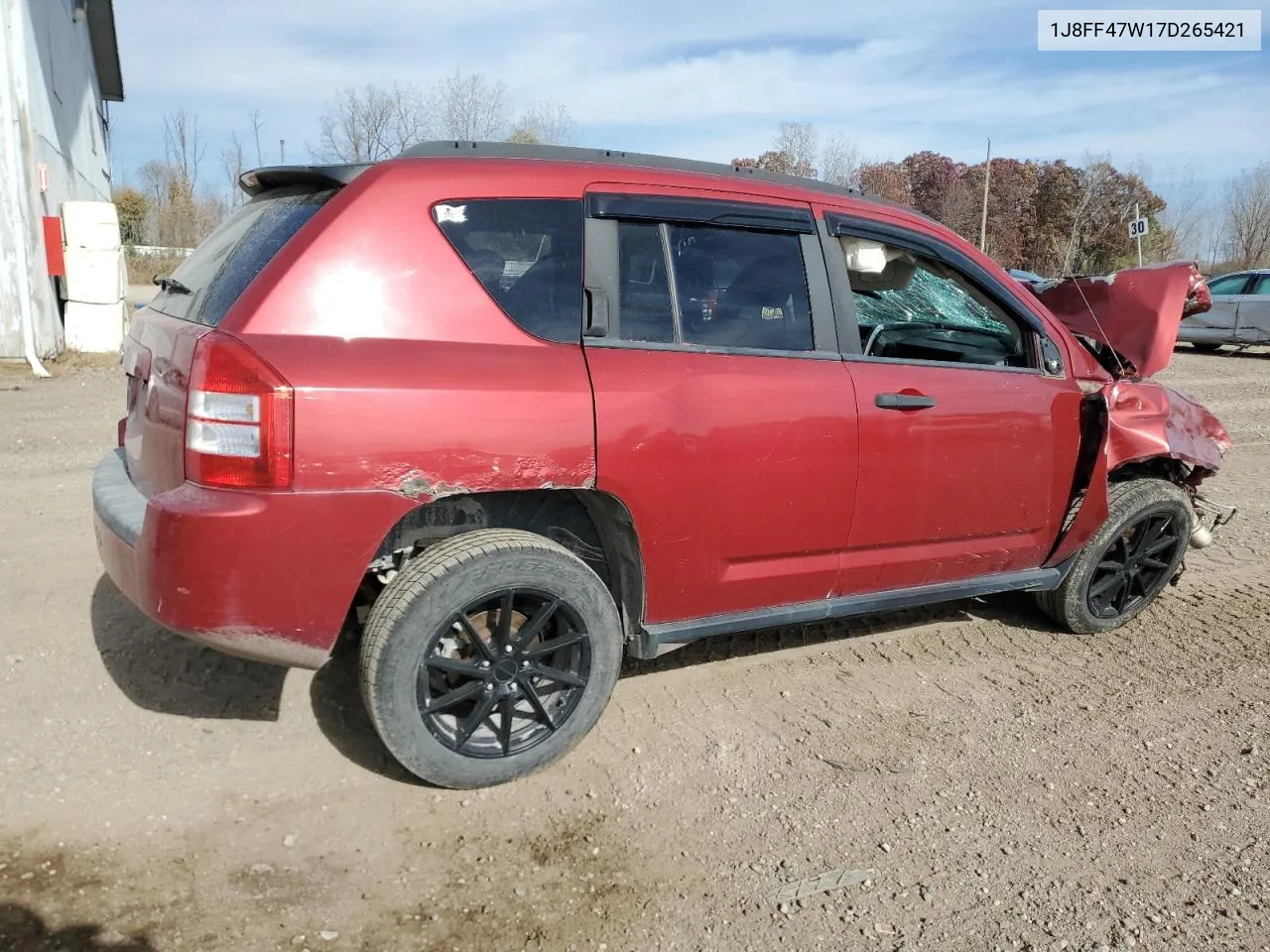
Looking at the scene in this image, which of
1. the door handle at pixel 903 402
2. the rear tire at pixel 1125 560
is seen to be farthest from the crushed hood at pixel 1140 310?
the door handle at pixel 903 402

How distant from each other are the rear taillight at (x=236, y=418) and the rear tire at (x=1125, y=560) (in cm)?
343

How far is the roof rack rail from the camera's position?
3.04 metres

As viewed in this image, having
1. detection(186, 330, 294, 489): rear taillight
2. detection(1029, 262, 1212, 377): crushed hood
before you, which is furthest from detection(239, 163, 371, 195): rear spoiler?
detection(1029, 262, 1212, 377): crushed hood

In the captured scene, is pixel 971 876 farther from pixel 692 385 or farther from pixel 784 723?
pixel 692 385

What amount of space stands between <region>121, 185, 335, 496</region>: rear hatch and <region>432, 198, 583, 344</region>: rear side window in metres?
0.46

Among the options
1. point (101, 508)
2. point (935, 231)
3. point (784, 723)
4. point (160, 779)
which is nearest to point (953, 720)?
point (784, 723)

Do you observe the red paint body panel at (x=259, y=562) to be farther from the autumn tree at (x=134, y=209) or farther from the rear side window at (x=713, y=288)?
the autumn tree at (x=134, y=209)

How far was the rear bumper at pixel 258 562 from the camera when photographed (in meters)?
2.54

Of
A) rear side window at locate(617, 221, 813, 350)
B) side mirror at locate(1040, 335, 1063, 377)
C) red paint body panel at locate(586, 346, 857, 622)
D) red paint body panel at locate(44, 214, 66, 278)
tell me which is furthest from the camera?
red paint body panel at locate(44, 214, 66, 278)

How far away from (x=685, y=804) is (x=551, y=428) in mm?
1259

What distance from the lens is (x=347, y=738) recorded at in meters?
3.29

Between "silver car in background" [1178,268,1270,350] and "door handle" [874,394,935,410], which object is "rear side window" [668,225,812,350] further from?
"silver car in background" [1178,268,1270,350]

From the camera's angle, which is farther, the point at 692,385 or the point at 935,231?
the point at 935,231

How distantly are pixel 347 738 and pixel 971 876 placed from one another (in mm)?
2045
